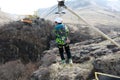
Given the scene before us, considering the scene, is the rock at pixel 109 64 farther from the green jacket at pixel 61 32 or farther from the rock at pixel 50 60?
the rock at pixel 50 60

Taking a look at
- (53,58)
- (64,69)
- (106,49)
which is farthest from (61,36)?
(53,58)

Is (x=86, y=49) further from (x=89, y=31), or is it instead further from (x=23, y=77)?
(x=89, y=31)

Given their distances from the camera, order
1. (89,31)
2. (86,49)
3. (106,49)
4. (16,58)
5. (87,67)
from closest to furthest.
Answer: (87,67)
(106,49)
(86,49)
(16,58)
(89,31)

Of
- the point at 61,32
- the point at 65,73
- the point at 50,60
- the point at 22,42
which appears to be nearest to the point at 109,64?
the point at 65,73

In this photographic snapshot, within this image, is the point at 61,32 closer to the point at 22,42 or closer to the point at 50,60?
the point at 50,60

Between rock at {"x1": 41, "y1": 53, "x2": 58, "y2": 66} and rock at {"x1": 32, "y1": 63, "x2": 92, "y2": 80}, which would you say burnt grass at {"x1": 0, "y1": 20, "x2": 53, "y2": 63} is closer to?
rock at {"x1": 41, "y1": 53, "x2": 58, "y2": 66}

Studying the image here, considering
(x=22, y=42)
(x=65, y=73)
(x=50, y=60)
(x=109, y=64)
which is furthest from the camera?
(x=22, y=42)

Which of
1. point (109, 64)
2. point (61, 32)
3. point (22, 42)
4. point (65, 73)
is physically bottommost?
point (65, 73)

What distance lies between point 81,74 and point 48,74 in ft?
7.07

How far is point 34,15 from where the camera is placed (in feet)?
117

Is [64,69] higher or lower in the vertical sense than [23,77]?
higher

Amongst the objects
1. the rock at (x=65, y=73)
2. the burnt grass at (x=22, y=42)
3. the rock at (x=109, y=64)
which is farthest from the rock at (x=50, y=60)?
the burnt grass at (x=22, y=42)

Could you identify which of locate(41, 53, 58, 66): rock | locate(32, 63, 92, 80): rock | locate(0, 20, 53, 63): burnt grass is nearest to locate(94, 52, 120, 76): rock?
locate(32, 63, 92, 80): rock

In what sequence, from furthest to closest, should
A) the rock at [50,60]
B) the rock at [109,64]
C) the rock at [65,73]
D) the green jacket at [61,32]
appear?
the rock at [50,60] < the rock at [65,73] < the green jacket at [61,32] < the rock at [109,64]
